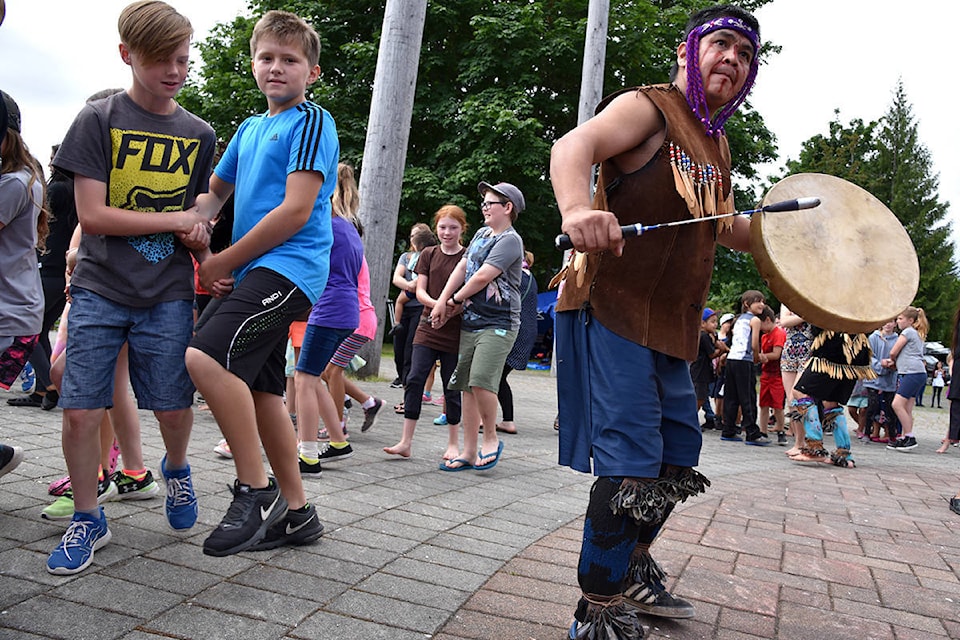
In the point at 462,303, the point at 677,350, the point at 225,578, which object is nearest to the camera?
the point at 677,350

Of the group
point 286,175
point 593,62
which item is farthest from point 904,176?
point 286,175

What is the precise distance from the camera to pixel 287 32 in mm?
3307

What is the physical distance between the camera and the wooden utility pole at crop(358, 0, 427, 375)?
34.4ft

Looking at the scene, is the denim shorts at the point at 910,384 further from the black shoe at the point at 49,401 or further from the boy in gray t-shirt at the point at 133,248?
the boy in gray t-shirt at the point at 133,248

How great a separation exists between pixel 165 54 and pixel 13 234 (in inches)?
34.8

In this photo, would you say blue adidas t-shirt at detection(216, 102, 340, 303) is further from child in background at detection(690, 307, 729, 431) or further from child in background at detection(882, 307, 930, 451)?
child in background at detection(882, 307, 930, 451)

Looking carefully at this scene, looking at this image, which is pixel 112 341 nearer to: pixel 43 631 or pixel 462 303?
pixel 43 631

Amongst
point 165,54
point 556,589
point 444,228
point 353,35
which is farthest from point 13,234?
point 353,35

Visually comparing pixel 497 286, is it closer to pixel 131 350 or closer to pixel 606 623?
pixel 131 350

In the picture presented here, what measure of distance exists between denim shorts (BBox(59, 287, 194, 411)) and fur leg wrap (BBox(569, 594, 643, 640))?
66.1 inches

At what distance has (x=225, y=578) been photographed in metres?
2.91

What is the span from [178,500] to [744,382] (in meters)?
8.30

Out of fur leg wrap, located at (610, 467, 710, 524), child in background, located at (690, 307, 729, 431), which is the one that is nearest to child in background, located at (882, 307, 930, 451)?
child in background, located at (690, 307, 729, 431)

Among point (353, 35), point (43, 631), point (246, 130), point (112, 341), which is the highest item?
point (353, 35)
